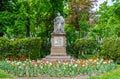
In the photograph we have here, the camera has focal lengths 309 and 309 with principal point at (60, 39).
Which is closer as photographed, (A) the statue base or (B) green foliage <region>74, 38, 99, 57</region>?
(A) the statue base

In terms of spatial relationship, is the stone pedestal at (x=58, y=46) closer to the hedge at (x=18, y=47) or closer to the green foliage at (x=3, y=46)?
the hedge at (x=18, y=47)

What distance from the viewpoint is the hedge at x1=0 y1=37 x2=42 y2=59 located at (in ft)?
73.8

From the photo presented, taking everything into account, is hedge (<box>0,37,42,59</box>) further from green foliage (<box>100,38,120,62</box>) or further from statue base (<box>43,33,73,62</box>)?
green foliage (<box>100,38,120,62</box>)

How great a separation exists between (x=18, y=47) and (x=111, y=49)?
6.81 metres

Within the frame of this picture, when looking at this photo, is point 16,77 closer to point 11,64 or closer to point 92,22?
point 11,64

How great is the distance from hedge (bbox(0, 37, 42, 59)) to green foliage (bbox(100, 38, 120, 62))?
505 cm

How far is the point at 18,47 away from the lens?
75.0ft

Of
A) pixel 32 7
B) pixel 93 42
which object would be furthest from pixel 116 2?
pixel 32 7

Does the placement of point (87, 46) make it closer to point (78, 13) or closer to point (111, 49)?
point (111, 49)

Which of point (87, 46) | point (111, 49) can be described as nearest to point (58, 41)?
point (87, 46)

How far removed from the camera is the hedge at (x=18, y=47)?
22.5 meters

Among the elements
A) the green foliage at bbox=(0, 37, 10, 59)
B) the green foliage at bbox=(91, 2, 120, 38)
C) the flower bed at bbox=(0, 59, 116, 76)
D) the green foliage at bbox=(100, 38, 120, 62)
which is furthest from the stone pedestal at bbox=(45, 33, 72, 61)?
the green foliage at bbox=(91, 2, 120, 38)

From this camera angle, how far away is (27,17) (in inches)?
1114

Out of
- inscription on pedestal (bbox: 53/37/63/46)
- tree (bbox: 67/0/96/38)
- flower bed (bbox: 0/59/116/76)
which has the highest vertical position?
tree (bbox: 67/0/96/38)
